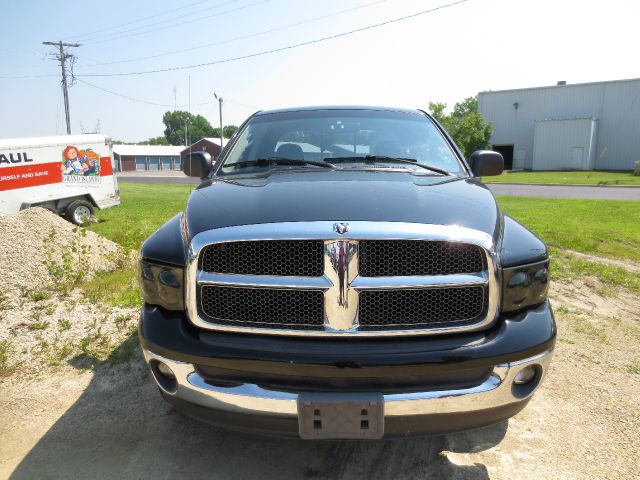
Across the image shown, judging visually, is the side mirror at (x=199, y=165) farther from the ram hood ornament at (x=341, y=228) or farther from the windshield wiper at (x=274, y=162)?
the ram hood ornament at (x=341, y=228)

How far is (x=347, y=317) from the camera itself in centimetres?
196

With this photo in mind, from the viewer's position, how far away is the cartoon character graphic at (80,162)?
13142mm

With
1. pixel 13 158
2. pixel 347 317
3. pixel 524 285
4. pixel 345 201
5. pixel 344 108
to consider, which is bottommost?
pixel 347 317

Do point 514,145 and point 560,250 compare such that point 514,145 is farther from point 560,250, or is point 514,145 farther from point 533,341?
point 533,341

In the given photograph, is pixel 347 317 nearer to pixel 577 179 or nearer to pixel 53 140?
pixel 53 140

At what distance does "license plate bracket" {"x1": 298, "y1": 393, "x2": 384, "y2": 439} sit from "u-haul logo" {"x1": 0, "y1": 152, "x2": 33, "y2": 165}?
13037 millimetres

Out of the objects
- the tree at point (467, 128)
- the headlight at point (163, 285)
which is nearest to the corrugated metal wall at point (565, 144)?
the tree at point (467, 128)

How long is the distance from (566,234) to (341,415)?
746 cm

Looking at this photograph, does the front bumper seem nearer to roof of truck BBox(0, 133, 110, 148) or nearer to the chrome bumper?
the chrome bumper

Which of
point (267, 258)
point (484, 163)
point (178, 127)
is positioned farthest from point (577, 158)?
point (178, 127)

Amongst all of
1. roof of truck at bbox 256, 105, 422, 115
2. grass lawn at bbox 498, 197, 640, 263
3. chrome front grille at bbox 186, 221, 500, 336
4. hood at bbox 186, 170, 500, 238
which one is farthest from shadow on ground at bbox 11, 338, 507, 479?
grass lawn at bbox 498, 197, 640, 263

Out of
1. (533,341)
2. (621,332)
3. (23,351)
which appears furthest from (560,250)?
(23,351)

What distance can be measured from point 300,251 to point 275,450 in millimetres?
1215

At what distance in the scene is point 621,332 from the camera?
4.05m
